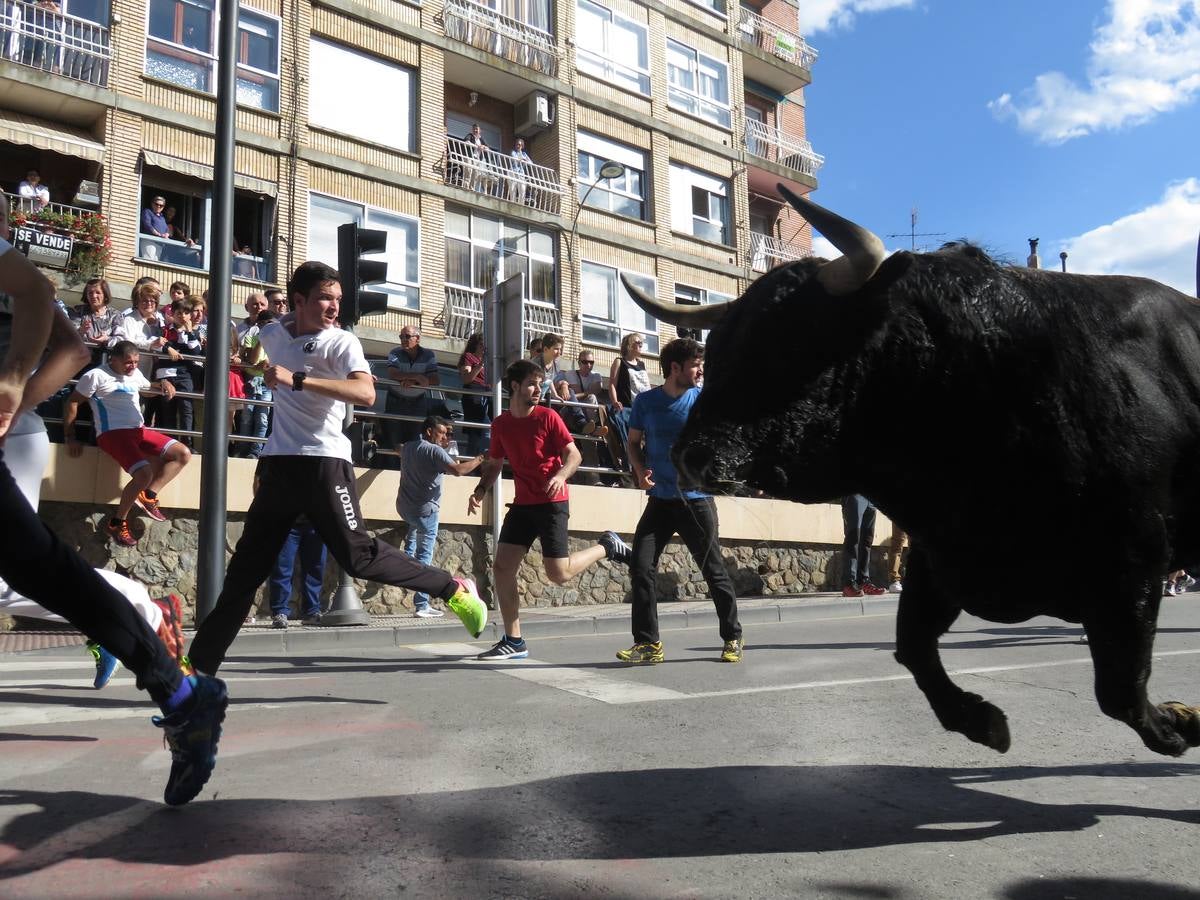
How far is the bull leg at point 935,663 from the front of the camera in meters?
3.06

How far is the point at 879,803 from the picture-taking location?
3150mm

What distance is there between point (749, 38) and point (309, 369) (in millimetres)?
26984

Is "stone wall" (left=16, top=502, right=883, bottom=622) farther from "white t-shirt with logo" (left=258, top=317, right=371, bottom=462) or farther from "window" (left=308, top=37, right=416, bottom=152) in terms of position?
"window" (left=308, top=37, right=416, bottom=152)

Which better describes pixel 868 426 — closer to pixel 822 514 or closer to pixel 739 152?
pixel 822 514

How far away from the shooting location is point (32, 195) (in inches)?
579

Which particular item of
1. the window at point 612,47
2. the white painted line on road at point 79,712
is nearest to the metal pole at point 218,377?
the white painted line on road at point 79,712

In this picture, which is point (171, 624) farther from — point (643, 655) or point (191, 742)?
point (643, 655)

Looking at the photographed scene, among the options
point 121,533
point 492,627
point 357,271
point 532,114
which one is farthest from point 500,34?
point 492,627

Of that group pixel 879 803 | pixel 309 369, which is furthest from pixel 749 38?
pixel 879 803

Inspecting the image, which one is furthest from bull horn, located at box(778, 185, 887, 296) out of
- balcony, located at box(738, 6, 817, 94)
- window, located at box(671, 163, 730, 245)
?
balcony, located at box(738, 6, 817, 94)

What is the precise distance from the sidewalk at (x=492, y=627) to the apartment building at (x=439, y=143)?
758cm

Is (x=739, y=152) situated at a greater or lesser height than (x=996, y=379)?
greater

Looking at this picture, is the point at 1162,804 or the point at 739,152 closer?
the point at 1162,804

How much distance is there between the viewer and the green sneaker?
5.20 m
